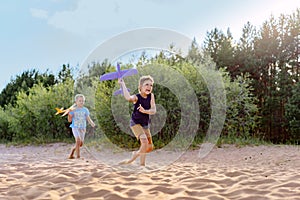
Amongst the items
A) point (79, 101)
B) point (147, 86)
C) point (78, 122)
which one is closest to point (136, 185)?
point (147, 86)

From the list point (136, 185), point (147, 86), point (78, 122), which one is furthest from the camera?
point (78, 122)

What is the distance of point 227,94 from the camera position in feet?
43.3

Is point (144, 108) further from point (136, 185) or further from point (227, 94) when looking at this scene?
point (227, 94)

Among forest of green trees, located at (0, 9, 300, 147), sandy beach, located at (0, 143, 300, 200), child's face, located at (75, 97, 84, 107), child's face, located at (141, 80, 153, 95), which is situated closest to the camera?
sandy beach, located at (0, 143, 300, 200)

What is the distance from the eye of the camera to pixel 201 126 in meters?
12.8

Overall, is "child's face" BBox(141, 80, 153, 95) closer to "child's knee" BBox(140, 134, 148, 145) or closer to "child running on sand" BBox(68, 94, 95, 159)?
"child's knee" BBox(140, 134, 148, 145)

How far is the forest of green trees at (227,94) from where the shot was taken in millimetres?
12711

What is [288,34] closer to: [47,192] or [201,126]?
[201,126]

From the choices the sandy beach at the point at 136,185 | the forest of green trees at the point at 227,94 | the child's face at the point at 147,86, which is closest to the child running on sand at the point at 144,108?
the child's face at the point at 147,86

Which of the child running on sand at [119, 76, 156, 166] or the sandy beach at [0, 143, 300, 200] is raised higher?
the child running on sand at [119, 76, 156, 166]

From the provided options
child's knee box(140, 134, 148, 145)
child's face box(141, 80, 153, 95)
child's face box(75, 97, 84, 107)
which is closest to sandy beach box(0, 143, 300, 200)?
child's knee box(140, 134, 148, 145)

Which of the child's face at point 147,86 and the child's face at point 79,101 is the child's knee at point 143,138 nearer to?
the child's face at point 147,86

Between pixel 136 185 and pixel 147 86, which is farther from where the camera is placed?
pixel 147 86

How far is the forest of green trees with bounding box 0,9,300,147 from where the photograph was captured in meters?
12.7
